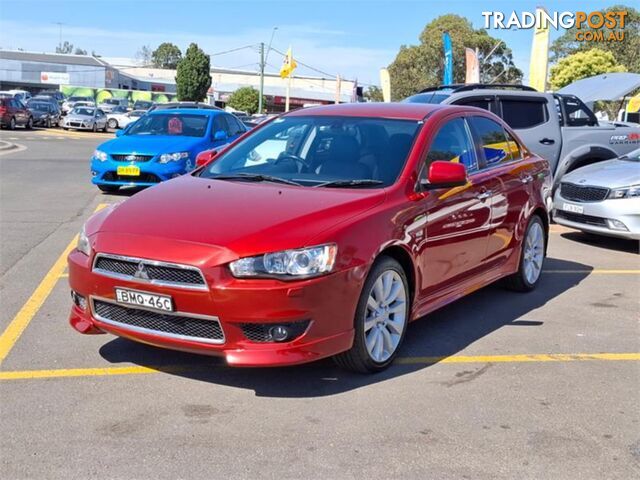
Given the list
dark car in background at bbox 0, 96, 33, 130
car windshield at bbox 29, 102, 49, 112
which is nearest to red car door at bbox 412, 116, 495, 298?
dark car in background at bbox 0, 96, 33, 130

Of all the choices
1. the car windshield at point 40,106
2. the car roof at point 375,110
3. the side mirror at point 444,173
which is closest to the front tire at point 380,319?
the side mirror at point 444,173

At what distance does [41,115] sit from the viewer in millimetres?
37625

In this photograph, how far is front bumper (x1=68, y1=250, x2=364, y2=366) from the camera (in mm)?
3857

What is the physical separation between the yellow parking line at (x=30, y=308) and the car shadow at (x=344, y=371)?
0.66m

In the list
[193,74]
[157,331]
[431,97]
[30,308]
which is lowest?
[30,308]

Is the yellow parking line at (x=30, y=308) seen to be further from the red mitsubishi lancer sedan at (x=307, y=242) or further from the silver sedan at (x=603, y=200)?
the silver sedan at (x=603, y=200)

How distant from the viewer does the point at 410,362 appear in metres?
4.84

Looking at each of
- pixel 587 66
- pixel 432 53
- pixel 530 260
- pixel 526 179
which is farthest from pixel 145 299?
pixel 432 53

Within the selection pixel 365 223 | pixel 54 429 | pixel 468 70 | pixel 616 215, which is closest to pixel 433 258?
pixel 365 223

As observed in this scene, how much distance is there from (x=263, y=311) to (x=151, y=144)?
897cm

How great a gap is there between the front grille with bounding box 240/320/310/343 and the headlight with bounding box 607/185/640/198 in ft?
20.5

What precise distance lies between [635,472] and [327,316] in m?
1.72

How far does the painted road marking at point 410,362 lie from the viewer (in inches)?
174

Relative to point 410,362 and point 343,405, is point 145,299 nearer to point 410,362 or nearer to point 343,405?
point 343,405
